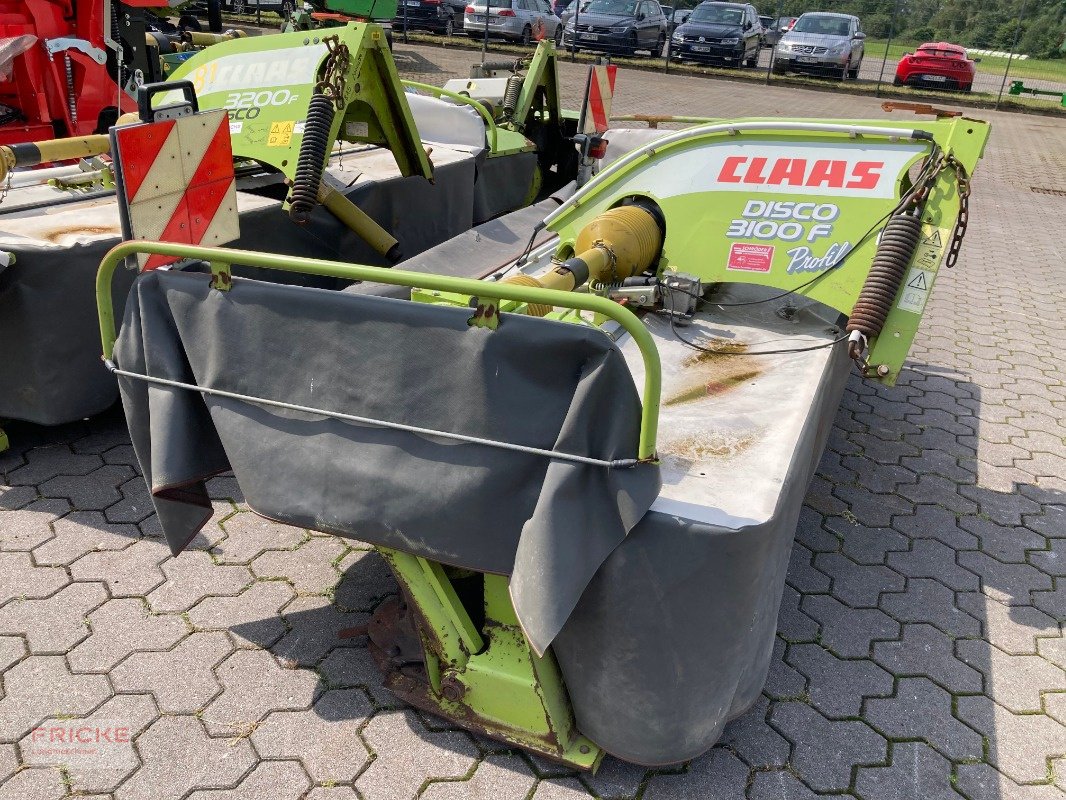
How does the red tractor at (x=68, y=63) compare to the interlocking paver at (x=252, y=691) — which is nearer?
the interlocking paver at (x=252, y=691)

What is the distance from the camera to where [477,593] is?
2.73m

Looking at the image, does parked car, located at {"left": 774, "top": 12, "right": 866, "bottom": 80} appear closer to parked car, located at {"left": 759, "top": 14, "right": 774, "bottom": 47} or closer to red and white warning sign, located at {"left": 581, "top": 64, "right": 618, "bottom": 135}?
parked car, located at {"left": 759, "top": 14, "right": 774, "bottom": 47}

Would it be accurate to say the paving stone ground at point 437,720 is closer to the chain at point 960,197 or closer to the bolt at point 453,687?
the bolt at point 453,687

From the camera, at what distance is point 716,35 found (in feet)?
67.1

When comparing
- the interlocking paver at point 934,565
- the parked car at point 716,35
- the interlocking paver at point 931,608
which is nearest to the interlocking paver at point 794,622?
the interlocking paver at point 931,608

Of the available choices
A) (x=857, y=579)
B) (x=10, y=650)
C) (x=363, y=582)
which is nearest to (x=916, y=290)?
(x=857, y=579)

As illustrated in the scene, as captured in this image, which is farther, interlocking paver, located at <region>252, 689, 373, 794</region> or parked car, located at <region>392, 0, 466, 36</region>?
parked car, located at <region>392, 0, 466, 36</region>

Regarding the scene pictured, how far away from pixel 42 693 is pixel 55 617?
1.21 ft

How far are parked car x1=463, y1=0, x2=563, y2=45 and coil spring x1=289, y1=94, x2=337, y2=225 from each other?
1699 centimetres

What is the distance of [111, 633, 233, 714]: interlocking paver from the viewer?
107 inches

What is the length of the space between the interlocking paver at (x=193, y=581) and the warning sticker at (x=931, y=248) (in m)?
2.71

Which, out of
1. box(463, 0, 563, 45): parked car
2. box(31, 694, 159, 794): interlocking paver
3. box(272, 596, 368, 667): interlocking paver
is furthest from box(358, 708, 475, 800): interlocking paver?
box(463, 0, 563, 45): parked car

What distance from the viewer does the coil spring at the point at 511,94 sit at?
262 inches

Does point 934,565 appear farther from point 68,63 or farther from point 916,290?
point 68,63
